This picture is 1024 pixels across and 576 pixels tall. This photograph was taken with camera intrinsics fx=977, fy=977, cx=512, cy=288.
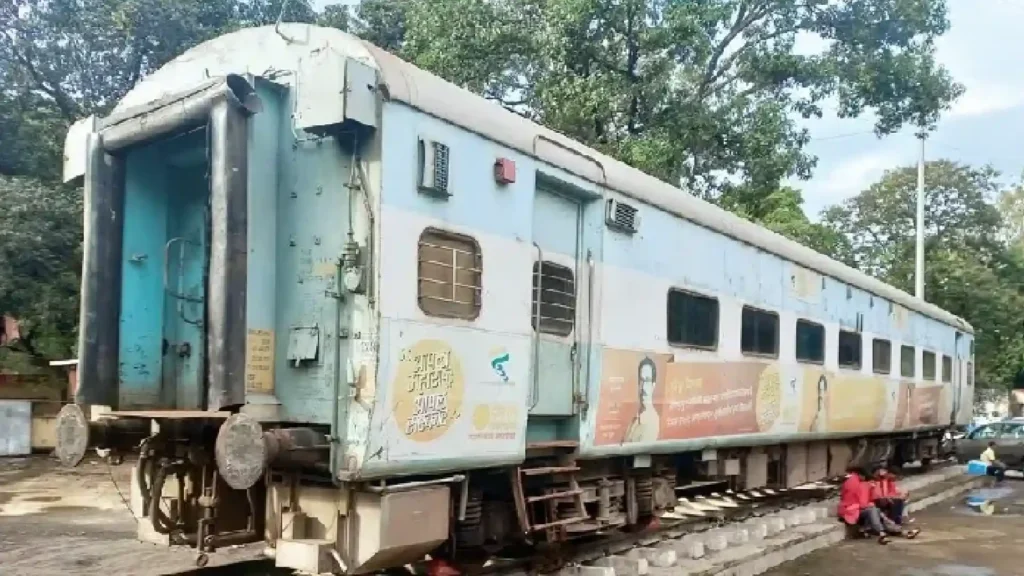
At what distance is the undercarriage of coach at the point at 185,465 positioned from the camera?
516 centimetres

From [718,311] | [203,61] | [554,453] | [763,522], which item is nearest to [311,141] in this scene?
[203,61]

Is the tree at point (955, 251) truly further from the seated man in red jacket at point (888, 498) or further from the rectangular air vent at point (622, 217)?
the rectangular air vent at point (622, 217)

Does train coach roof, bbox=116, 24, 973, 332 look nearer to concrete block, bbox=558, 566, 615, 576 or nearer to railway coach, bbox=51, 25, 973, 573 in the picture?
railway coach, bbox=51, 25, 973, 573

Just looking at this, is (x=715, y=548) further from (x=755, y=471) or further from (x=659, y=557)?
(x=755, y=471)

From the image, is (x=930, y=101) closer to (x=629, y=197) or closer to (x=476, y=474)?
(x=629, y=197)

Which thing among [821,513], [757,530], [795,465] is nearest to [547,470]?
[757,530]

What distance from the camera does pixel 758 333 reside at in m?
10.1

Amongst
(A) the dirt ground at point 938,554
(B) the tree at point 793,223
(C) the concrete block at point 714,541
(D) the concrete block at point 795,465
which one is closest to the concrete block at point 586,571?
(C) the concrete block at point 714,541

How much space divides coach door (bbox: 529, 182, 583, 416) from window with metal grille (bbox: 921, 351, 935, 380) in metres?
12.4

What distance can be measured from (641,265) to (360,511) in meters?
3.48

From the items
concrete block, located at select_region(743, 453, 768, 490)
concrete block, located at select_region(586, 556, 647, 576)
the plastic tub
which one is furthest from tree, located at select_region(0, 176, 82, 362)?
the plastic tub

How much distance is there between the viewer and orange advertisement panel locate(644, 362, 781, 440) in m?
8.22

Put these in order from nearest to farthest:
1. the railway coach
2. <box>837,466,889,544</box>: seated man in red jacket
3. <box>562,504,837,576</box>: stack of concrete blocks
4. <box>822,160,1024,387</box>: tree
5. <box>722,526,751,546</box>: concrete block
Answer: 1. the railway coach
2. <box>562,504,837,576</box>: stack of concrete blocks
3. <box>722,526,751,546</box>: concrete block
4. <box>837,466,889,544</box>: seated man in red jacket
5. <box>822,160,1024,387</box>: tree

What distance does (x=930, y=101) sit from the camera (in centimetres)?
1800
